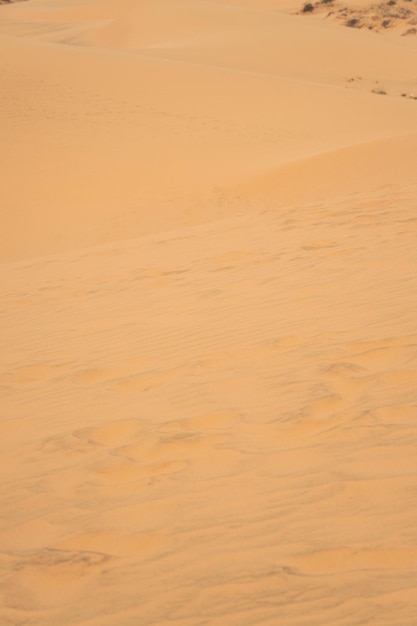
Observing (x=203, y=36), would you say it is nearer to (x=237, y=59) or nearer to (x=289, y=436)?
(x=237, y=59)

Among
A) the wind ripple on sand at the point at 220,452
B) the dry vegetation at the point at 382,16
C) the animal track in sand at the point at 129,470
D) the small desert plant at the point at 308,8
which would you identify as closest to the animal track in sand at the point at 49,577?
the wind ripple on sand at the point at 220,452

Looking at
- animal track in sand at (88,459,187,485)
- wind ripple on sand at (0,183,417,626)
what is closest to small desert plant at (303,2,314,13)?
wind ripple on sand at (0,183,417,626)

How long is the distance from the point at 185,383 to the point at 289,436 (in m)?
1.00

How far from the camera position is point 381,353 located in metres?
4.07

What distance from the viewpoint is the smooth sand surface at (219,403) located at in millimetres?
2365

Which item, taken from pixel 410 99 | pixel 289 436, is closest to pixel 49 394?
pixel 289 436

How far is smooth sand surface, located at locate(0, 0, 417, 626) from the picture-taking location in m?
2.37

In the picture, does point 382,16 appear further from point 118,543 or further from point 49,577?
point 49,577

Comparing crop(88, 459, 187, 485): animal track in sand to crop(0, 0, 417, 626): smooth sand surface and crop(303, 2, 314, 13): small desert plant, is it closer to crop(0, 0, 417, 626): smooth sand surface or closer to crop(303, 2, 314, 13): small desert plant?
crop(0, 0, 417, 626): smooth sand surface

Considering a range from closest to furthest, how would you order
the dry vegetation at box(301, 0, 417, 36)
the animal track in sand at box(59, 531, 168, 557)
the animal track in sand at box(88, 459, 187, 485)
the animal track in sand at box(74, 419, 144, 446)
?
the animal track in sand at box(59, 531, 168, 557) < the animal track in sand at box(88, 459, 187, 485) < the animal track in sand at box(74, 419, 144, 446) < the dry vegetation at box(301, 0, 417, 36)

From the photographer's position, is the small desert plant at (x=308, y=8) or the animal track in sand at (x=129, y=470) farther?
the small desert plant at (x=308, y=8)

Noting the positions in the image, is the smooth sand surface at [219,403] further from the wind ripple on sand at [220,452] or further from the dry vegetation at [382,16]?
the dry vegetation at [382,16]

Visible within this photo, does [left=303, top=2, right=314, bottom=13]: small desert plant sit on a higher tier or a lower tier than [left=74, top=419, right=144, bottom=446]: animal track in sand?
higher

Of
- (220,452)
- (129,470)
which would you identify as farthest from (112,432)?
(220,452)
